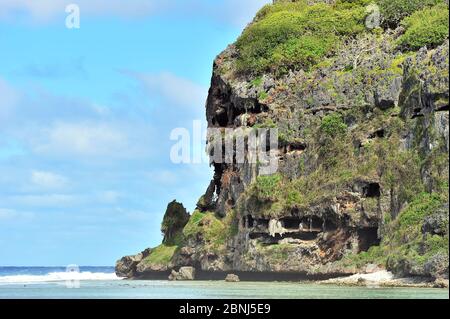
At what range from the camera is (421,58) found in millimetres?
84312

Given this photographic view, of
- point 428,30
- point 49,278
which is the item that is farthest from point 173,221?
point 428,30

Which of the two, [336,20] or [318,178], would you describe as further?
[336,20]

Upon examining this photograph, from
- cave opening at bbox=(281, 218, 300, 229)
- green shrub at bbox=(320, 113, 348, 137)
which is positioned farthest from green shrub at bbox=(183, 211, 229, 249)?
green shrub at bbox=(320, 113, 348, 137)

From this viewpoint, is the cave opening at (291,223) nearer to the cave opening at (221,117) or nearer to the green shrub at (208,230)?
the green shrub at (208,230)

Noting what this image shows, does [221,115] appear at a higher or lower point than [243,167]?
higher

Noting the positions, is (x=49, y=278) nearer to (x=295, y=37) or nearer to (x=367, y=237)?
(x=295, y=37)

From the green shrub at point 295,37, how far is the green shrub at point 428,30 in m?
7.88

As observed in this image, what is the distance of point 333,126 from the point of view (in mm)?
89250

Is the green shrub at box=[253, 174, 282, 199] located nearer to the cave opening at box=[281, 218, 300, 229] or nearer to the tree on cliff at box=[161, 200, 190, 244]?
the cave opening at box=[281, 218, 300, 229]

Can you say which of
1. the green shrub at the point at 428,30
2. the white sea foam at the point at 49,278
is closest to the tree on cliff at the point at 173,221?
the white sea foam at the point at 49,278

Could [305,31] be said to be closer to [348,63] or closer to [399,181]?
[348,63]

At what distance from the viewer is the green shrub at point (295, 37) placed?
10088 centimetres
